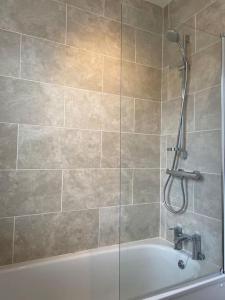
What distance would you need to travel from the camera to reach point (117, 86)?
180cm

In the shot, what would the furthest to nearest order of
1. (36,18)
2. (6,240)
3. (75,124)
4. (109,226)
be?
(109,226) → (75,124) → (36,18) → (6,240)

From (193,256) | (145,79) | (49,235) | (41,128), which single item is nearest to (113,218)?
(49,235)

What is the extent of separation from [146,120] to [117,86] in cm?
37

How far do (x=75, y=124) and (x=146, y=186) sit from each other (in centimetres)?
78

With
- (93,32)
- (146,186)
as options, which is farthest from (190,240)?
(93,32)

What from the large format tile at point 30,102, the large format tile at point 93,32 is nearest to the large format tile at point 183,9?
the large format tile at point 93,32

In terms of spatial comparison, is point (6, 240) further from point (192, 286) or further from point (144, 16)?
point (144, 16)

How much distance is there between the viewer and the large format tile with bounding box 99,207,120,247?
171 cm

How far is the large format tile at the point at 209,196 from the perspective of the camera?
1457 millimetres

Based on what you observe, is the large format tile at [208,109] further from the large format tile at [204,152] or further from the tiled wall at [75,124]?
the tiled wall at [75,124]

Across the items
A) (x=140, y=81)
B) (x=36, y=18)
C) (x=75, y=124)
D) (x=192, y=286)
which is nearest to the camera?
(x=192, y=286)

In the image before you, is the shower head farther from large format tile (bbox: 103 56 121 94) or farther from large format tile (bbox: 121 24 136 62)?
large format tile (bbox: 103 56 121 94)

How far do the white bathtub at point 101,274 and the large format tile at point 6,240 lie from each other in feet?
0.22

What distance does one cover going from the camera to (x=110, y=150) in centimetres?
176
